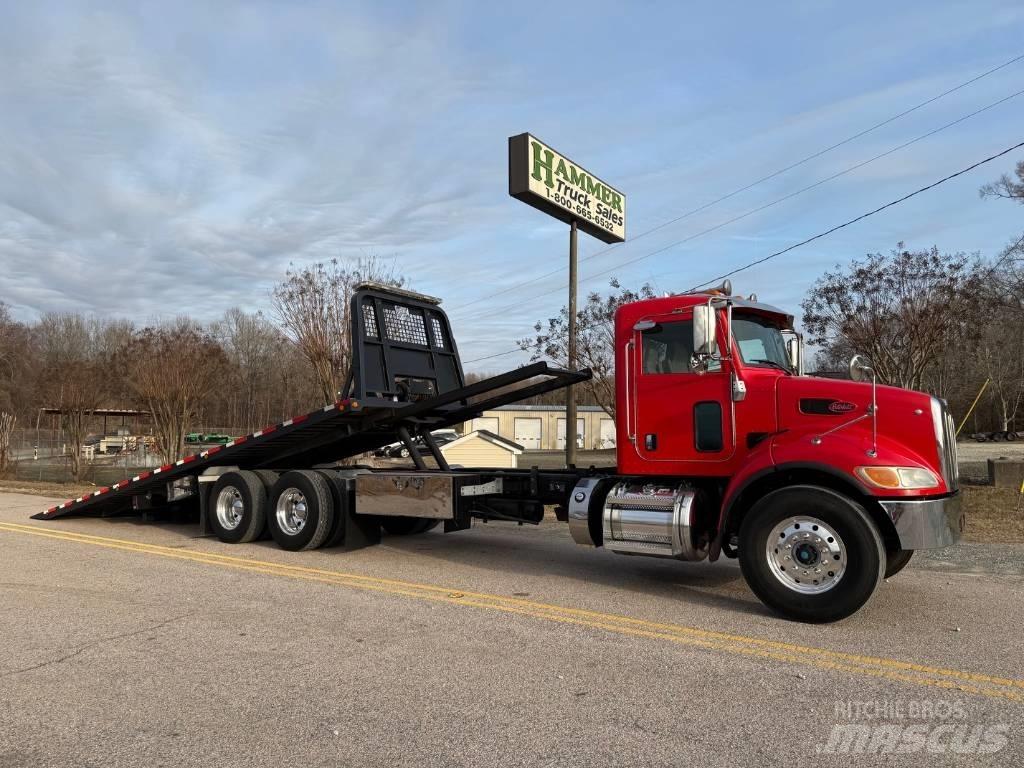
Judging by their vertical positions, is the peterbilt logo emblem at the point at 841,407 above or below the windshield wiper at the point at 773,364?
below

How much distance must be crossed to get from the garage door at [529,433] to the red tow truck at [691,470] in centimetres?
4454

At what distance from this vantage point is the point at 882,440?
5.81 metres

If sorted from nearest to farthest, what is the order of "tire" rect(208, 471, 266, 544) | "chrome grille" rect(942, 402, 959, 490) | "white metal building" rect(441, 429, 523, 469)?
"chrome grille" rect(942, 402, 959, 490), "tire" rect(208, 471, 266, 544), "white metal building" rect(441, 429, 523, 469)

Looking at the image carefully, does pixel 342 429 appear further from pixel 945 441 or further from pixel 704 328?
pixel 945 441

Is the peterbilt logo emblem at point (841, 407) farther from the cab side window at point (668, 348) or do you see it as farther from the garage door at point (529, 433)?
the garage door at point (529, 433)

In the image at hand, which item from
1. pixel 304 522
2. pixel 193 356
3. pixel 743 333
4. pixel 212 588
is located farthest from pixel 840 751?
pixel 193 356

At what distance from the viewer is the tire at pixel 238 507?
9430 mm

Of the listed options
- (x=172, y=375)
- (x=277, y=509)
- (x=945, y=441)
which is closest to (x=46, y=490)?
(x=172, y=375)

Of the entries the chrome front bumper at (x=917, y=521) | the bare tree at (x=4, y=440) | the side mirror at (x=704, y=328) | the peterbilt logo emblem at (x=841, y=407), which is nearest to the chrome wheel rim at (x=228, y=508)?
the side mirror at (x=704, y=328)

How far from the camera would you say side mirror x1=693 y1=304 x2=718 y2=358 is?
6102mm

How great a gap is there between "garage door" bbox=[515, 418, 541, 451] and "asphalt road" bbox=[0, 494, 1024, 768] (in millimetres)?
46544

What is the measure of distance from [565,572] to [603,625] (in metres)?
2.13

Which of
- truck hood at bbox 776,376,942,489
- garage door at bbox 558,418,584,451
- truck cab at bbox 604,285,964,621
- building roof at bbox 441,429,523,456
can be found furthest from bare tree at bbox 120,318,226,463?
garage door at bbox 558,418,584,451

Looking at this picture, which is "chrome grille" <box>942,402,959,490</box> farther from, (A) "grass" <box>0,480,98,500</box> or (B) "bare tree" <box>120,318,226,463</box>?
(B) "bare tree" <box>120,318,226,463</box>
